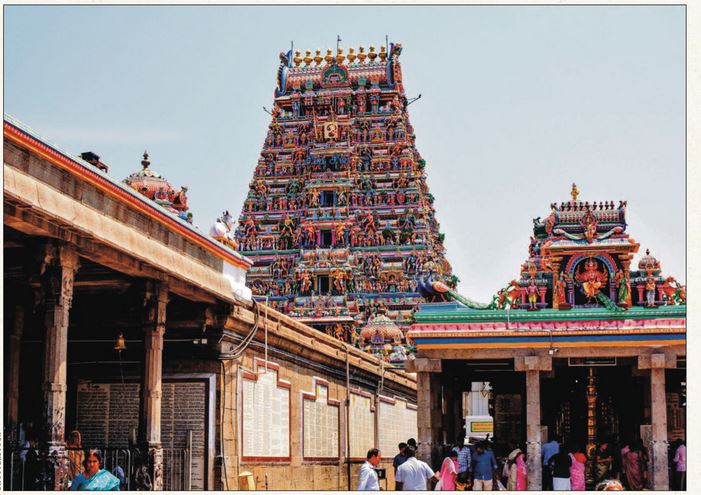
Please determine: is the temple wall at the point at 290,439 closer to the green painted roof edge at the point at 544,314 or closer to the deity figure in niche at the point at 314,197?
the green painted roof edge at the point at 544,314

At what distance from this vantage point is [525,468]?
27359mm

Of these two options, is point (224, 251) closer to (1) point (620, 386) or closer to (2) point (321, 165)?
(1) point (620, 386)

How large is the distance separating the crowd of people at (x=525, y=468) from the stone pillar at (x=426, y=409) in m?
1.07

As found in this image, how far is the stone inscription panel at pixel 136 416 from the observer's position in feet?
77.7

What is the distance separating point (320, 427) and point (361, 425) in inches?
265

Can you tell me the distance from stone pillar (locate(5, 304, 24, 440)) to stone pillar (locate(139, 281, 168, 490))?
2262mm

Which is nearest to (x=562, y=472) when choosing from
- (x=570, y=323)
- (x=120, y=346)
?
(x=570, y=323)

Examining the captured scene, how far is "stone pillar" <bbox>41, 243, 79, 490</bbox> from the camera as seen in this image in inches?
678

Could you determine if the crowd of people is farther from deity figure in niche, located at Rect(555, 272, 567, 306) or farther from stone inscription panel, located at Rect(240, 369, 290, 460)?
deity figure in niche, located at Rect(555, 272, 567, 306)

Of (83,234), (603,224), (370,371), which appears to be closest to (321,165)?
(370,371)

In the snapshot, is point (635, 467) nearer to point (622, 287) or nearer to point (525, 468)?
point (525, 468)

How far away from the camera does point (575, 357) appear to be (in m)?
28.4

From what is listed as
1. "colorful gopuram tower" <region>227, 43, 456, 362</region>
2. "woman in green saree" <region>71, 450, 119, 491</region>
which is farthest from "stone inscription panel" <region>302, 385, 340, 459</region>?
"colorful gopuram tower" <region>227, 43, 456, 362</region>

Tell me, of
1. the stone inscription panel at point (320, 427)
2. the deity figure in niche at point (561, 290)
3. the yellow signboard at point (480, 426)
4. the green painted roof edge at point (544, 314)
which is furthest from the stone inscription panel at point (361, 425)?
the yellow signboard at point (480, 426)
